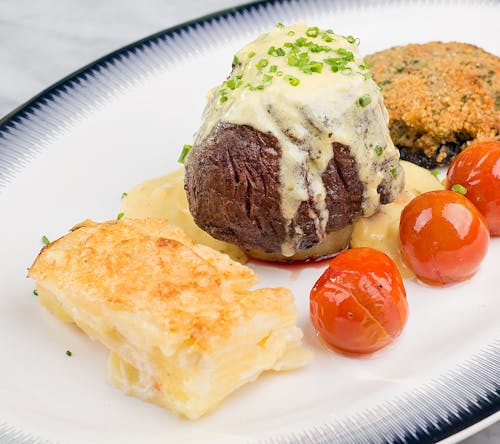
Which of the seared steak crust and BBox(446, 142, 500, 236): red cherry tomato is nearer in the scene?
the seared steak crust

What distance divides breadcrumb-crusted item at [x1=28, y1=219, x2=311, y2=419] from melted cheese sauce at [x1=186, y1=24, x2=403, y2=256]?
49cm

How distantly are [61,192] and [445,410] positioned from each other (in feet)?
7.60

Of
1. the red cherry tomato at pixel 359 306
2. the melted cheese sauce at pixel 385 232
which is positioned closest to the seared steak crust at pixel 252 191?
the melted cheese sauce at pixel 385 232

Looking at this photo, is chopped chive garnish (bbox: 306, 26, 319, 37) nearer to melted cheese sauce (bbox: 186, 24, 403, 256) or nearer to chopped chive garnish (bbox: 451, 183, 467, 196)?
melted cheese sauce (bbox: 186, 24, 403, 256)

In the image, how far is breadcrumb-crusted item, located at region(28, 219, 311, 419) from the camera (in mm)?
2877

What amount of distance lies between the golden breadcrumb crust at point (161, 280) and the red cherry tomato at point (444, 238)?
742 mm

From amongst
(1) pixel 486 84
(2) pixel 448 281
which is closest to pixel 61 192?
(2) pixel 448 281

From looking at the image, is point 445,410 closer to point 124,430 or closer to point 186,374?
point 186,374

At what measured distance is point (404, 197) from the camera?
395 cm

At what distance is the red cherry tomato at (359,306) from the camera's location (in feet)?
10.3

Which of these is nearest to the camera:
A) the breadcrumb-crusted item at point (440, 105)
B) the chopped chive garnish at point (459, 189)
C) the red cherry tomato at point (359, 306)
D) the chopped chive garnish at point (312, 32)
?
the red cherry tomato at point (359, 306)

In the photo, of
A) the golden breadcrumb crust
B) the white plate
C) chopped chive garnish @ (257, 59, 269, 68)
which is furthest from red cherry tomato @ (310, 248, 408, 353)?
chopped chive garnish @ (257, 59, 269, 68)

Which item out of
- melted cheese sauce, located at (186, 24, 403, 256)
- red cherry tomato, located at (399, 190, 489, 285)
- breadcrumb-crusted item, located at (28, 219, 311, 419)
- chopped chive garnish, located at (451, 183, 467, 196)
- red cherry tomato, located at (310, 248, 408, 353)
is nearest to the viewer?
breadcrumb-crusted item, located at (28, 219, 311, 419)

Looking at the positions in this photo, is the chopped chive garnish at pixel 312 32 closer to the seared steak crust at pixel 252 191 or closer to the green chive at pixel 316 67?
the green chive at pixel 316 67
